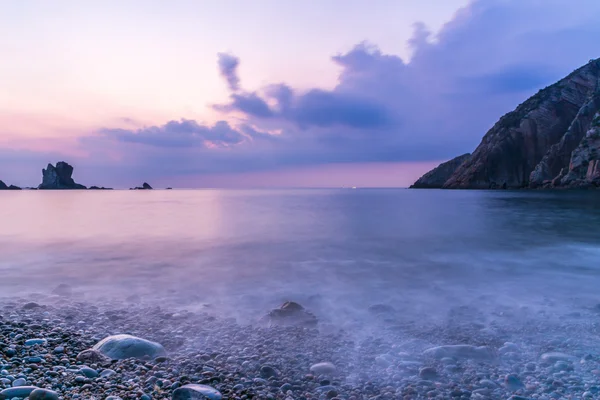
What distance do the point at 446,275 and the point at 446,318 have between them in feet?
15.4

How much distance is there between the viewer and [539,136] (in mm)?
128375

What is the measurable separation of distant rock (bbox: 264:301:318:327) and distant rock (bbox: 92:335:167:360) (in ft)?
7.36

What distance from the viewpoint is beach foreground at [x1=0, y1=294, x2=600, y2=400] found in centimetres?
433

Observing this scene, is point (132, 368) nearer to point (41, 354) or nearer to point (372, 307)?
point (41, 354)

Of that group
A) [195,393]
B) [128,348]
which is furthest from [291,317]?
[195,393]

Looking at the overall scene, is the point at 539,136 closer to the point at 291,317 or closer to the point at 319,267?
the point at 319,267

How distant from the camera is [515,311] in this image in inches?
293

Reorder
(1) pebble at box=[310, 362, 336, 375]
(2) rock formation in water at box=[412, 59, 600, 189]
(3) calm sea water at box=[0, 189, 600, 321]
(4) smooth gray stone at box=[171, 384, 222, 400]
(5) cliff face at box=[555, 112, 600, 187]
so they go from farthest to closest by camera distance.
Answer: (2) rock formation in water at box=[412, 59, 600, 189] < (5) cliff face at box=[555, 112, 600, 187] < (3) calm sea water at box=[0, 189, 600, 321] < (1) pebble at box=[310, 362, 336, 375] < (4) smooth gray stone at box=[171, 384, 222, 400]

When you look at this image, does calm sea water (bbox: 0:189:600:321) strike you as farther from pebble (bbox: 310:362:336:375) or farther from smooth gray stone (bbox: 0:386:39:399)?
smooth gray stone (bbox: 0:386:39:399)

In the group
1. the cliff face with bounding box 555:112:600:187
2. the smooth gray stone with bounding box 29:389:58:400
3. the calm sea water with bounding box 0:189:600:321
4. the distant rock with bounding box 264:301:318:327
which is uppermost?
the cliff face with bounding box 555:112:600:187

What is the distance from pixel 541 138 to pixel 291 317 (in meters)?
152

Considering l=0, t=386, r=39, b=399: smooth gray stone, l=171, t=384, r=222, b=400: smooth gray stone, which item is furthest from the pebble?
l=0, t=386, r=39, b=399: smooth gray stone

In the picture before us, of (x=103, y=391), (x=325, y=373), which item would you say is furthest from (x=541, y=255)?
(x=103, y=391)

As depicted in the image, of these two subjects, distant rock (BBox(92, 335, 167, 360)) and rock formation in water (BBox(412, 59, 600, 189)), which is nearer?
distant rock (BBox(92, 335, 167, 360))
